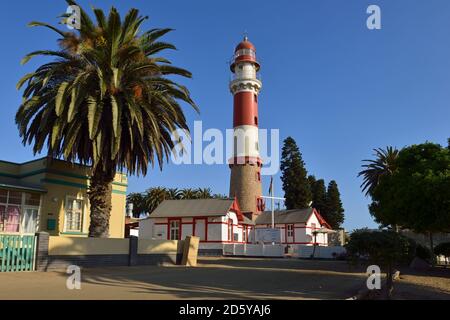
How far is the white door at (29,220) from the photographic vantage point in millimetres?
21422

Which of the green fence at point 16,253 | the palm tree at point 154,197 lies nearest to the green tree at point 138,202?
the palm tree at point 154,197

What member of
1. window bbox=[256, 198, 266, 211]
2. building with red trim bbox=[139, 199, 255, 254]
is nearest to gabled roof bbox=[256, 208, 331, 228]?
window bbox=[256, 198, 266, 211]

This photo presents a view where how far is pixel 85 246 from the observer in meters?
17.8

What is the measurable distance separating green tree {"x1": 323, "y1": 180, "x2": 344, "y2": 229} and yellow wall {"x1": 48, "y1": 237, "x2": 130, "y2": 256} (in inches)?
1823

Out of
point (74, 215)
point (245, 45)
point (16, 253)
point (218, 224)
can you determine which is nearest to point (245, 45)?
point (245, 45)

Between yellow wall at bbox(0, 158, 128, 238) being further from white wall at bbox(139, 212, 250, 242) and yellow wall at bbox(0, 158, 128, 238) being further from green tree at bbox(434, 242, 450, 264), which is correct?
green tree at bbox(434, 242, 450, 264)

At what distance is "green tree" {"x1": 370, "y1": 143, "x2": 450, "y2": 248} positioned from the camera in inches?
766

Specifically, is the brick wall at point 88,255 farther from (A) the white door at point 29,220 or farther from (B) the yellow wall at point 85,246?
(A) the white door at point 29,220

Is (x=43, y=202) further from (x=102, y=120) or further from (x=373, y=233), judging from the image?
(x=373, y=233)

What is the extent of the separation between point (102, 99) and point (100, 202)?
467 centimetres

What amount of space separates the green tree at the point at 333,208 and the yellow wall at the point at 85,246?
152 ft

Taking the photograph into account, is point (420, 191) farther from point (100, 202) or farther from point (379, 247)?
point (100, 202)
